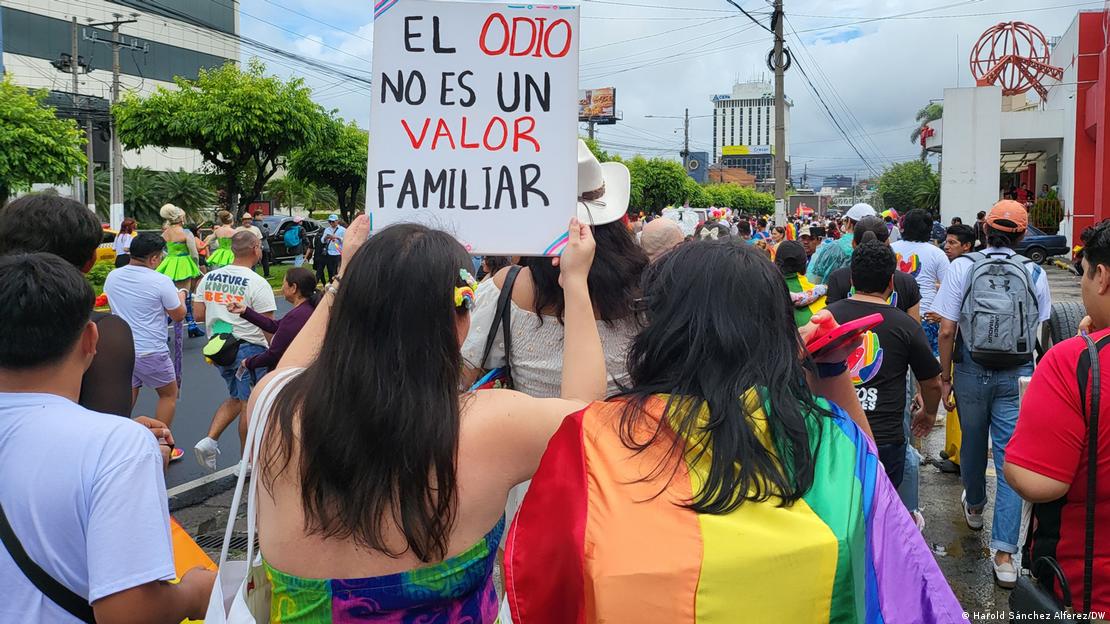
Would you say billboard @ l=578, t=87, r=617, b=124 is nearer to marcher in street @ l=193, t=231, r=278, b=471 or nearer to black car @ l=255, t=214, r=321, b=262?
black car @ l=255, t=214, r=321, b=262

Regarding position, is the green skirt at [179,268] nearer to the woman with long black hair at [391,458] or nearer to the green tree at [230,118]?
the woman with long black hair at [391,458]

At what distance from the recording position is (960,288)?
515 cm

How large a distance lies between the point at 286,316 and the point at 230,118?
2044 cm

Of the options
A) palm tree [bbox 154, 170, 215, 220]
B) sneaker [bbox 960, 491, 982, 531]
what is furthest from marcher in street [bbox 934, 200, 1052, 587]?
palm tree [bbox 154, 170, 215, 220]

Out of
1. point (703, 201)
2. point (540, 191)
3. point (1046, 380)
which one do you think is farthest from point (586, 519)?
point (703, 201)

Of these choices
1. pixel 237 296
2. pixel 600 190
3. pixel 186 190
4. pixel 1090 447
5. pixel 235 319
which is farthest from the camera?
pixel 186 190

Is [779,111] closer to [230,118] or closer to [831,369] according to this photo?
[230,118]

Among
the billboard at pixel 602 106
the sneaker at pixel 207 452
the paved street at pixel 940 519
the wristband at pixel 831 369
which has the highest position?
the billboard at pixel 602 106

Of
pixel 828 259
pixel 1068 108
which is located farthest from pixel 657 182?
pixel 828 259

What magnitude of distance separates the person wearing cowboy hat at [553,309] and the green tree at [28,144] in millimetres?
20564

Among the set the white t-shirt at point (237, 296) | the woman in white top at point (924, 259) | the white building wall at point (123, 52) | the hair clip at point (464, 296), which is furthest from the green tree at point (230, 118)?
the hair clip at point (464, 296)

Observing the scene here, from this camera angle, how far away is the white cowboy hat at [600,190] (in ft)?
10.4

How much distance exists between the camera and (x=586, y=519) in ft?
5.09

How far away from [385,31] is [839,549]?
6.49ft
